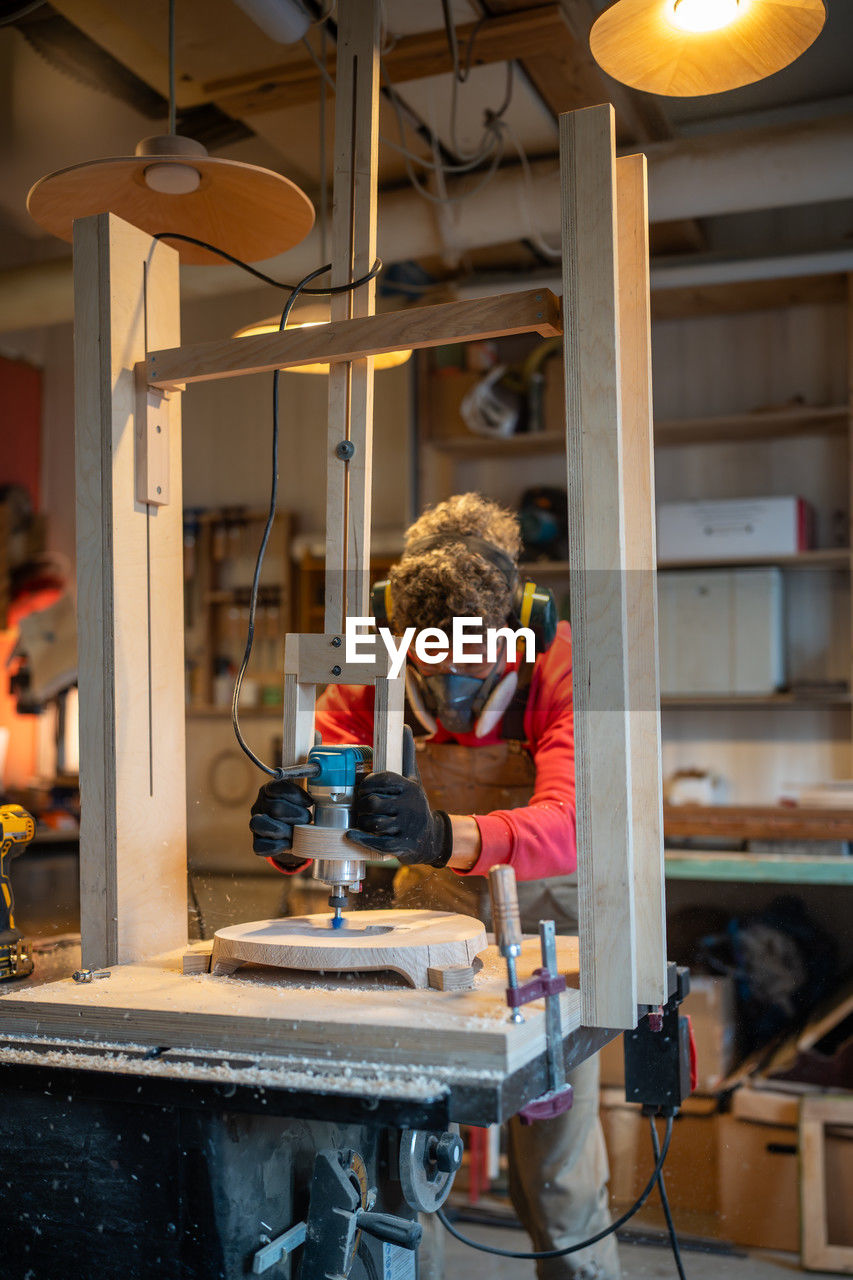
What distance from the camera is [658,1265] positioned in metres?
2.84

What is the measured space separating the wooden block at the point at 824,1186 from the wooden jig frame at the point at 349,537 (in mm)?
1859

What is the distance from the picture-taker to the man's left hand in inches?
52.0

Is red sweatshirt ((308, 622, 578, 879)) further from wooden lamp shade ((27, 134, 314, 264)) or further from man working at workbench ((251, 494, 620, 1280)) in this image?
wooden lamp shade ((27, 134, 314, 264))

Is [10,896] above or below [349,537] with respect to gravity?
below

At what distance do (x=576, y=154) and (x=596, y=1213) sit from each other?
1.70 metres

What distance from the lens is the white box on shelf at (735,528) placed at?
390 cm

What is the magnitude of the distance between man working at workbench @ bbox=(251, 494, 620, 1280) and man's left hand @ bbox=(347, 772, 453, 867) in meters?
0.23

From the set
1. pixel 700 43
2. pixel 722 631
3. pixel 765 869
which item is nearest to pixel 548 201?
pixel 722 631

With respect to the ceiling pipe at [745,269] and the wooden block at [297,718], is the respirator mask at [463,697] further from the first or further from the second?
the ceiling pipe at [745,269]

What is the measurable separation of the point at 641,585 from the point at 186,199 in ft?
2.94

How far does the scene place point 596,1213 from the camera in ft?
6.43

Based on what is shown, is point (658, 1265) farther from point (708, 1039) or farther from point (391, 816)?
point (391, 816)

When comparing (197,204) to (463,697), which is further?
(463,697)

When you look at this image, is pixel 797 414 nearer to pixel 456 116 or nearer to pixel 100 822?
pixel 456 116
